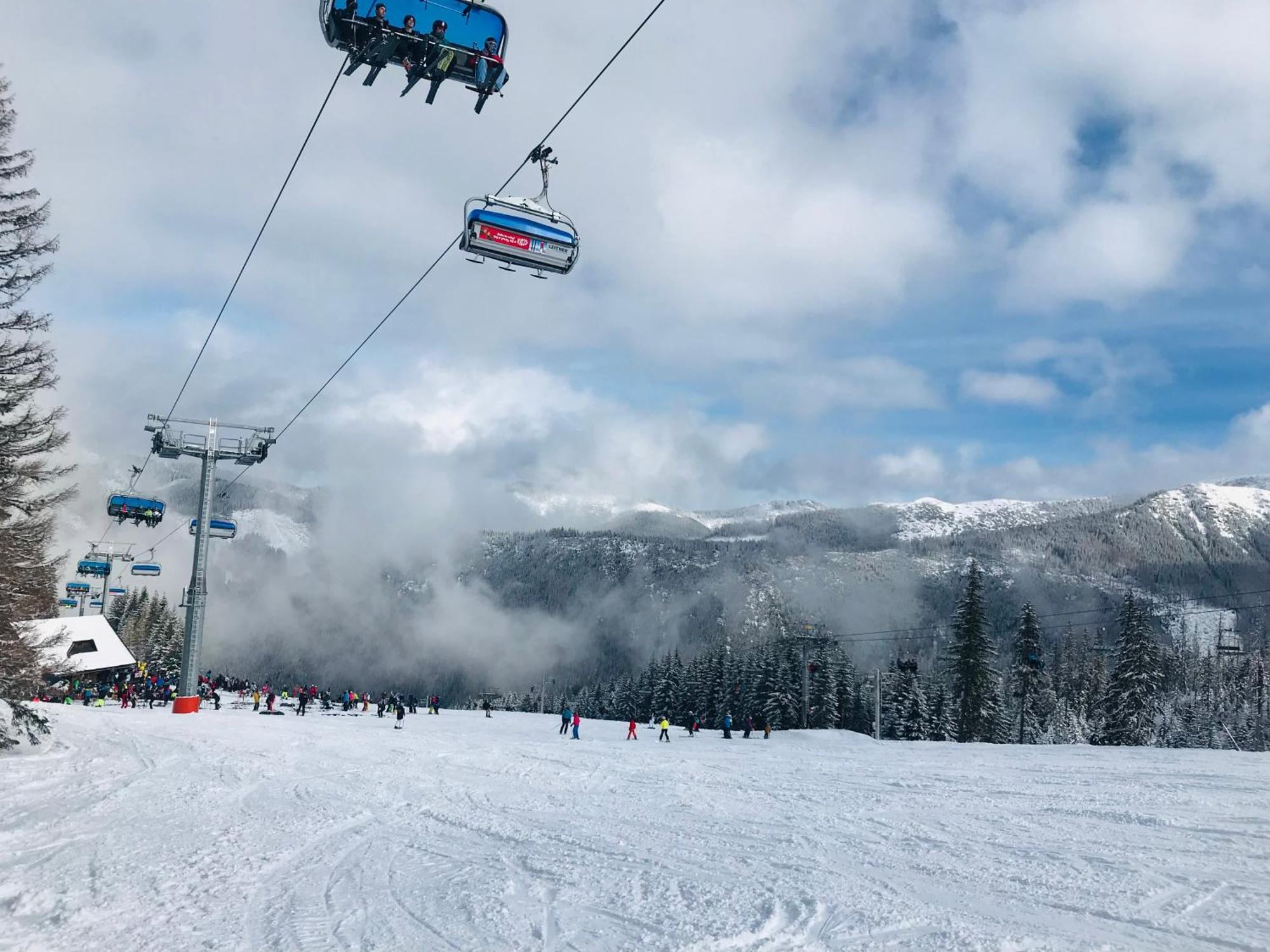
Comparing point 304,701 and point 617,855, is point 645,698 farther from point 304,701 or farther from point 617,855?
point 617,855

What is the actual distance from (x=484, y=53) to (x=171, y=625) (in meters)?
98.2

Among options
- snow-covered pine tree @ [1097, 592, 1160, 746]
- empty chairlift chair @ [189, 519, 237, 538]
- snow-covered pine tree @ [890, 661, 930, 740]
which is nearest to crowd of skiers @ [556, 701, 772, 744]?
empty chairlift chair @ [189, 519, 237, 538]

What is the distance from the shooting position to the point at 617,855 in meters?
11.6

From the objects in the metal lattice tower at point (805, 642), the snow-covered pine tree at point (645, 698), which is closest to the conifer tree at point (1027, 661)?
the metal lattice tower at point (805, 642)

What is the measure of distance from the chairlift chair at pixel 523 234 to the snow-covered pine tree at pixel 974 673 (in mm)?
47449

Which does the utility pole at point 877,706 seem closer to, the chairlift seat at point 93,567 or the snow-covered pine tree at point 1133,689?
the snow-covered pine tree at point 1133,689

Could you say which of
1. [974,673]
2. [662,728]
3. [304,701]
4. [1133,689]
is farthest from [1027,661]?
[304,701]

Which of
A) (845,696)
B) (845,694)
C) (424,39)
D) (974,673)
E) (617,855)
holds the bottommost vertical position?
(845,696)

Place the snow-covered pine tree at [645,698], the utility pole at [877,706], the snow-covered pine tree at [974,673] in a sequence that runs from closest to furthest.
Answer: the utility pole at [877,706] < the snow-covered pine tree at [974,673] < the snow-covered pine tree at [645,698]

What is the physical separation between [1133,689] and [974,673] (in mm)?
8520

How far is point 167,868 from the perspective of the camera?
10211 millimetres

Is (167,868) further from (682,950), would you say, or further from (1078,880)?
(1078,880)

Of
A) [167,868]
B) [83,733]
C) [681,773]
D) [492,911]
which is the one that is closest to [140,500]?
[83,733]

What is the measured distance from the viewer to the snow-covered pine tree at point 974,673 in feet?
171
